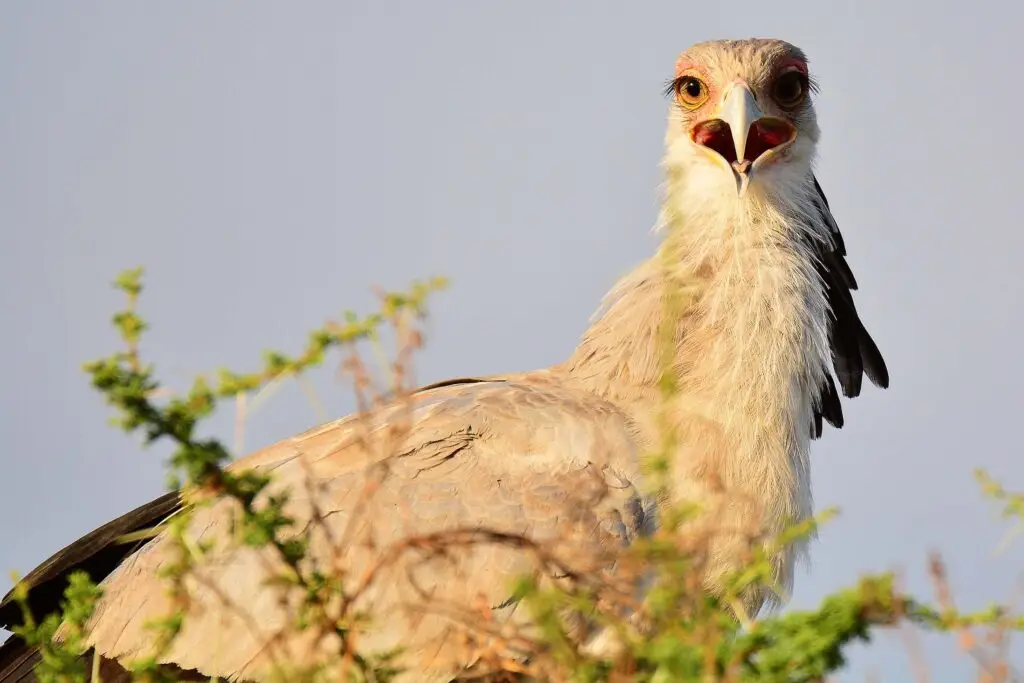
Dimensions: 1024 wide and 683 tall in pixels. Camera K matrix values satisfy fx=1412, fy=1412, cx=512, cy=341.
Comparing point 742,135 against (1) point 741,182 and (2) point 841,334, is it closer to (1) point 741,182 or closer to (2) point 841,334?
(1) point 741,182

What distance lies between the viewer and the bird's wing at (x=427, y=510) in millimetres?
4211

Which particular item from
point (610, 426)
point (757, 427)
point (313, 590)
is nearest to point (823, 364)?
point (757, 427)

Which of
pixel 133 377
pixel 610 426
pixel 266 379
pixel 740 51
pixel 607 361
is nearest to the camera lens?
pixel 133 377

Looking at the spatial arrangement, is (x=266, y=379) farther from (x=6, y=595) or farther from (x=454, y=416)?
(x=6, y=595)

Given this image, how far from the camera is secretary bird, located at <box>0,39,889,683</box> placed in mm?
4285

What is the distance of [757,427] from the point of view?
4.64 m

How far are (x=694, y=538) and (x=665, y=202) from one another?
9.95 ft

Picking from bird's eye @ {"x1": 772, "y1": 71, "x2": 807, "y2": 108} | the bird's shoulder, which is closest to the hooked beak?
bird's eye @ {"x1": 772, "y1": 71, "x2": 807, "y2": 108}

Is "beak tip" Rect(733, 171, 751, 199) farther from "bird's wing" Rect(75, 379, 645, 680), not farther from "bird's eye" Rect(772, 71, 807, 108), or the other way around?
"bird's wing" Rect(75, 379, 645, 680)

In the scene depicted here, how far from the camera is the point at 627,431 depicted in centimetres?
459

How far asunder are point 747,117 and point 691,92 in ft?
1.86

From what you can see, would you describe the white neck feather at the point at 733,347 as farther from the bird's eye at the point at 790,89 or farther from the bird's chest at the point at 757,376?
the bird's eye at the point at 790,89

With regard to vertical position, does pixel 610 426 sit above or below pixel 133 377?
below

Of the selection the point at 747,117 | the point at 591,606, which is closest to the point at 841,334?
the point at 747,117
